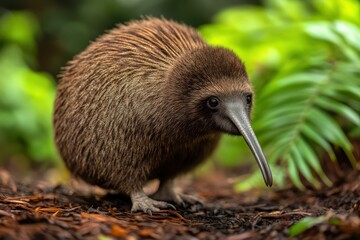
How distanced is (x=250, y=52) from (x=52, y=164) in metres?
4.47

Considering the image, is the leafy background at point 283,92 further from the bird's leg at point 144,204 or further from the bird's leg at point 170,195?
the bird's leg at point 144,204

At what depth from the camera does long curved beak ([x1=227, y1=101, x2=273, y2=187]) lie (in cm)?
449

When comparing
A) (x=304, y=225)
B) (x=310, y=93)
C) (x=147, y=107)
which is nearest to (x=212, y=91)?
(x=147, y=107)

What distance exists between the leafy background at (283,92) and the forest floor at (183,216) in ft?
1.26

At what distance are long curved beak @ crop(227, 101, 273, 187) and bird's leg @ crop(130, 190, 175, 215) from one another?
956mm

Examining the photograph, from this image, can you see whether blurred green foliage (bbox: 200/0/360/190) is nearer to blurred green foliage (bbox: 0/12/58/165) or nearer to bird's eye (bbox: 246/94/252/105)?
bird's eye (bbox: 246/94/252/105)

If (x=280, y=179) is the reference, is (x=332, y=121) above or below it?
above

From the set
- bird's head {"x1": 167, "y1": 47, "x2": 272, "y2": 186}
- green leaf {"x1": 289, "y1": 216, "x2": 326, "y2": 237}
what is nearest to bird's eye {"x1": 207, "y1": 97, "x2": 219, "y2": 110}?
bird's head {"x1": 167, "y1": 47, "x2": 272, "y2": 186}

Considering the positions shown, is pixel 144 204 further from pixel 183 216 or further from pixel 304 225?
pixel 304 225

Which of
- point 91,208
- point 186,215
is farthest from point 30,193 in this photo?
point 186,215

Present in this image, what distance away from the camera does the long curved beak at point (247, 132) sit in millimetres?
4488

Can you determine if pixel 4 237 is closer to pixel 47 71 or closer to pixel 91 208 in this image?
pixel 91 208

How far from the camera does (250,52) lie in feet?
25.1

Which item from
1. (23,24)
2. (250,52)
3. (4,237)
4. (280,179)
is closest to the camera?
(4,237)
